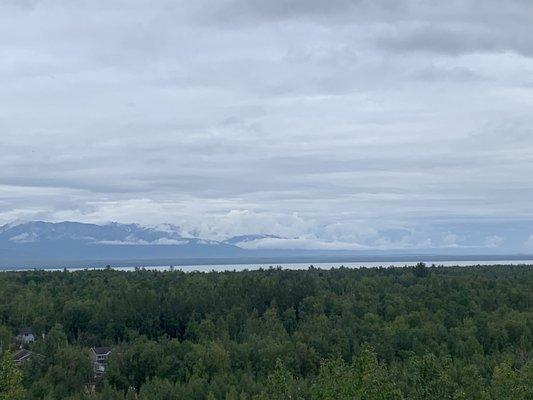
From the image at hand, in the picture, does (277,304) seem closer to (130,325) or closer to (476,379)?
(130,325)

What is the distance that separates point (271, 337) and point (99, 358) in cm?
1763

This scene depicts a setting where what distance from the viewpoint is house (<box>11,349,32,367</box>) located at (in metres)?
85.5

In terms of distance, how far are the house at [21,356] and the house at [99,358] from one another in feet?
20.6

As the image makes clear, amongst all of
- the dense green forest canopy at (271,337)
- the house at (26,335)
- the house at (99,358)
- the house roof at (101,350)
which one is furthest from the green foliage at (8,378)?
the house at (26,335)

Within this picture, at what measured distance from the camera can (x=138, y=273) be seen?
175 meters

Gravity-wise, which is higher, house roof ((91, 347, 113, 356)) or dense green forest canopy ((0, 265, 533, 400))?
dense green forest canopy ((0, 265, 533, 400))

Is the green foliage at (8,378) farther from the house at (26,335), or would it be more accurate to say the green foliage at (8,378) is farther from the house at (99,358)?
the house at (26,335)

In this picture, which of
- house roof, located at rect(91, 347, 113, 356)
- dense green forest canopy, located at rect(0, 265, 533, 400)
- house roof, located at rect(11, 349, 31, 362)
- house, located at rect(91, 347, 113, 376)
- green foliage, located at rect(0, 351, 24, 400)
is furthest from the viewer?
house roof, located at rect(91, 347, 113, 356)

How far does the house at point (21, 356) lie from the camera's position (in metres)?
85.5

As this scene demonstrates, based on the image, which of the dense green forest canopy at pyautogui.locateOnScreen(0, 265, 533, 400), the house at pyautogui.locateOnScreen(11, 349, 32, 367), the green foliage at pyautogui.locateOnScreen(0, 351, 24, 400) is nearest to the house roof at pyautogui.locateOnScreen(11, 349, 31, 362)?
the house at pyautogui.locateOnScreen(11, 349, 32, 367)

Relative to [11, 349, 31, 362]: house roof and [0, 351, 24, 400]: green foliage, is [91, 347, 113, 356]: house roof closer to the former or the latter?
[11, 349, 31, 362]: house roof

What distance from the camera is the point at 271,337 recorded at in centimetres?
9175

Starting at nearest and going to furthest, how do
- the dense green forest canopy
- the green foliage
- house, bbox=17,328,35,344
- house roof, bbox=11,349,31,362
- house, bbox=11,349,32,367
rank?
the green foliage, the dense green forest canopy, house, bbox=11,349,32,367, house roof, bbox=11,349,31,362, house, bbox=17,328,35,344

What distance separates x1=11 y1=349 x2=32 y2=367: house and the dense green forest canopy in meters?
1.70
